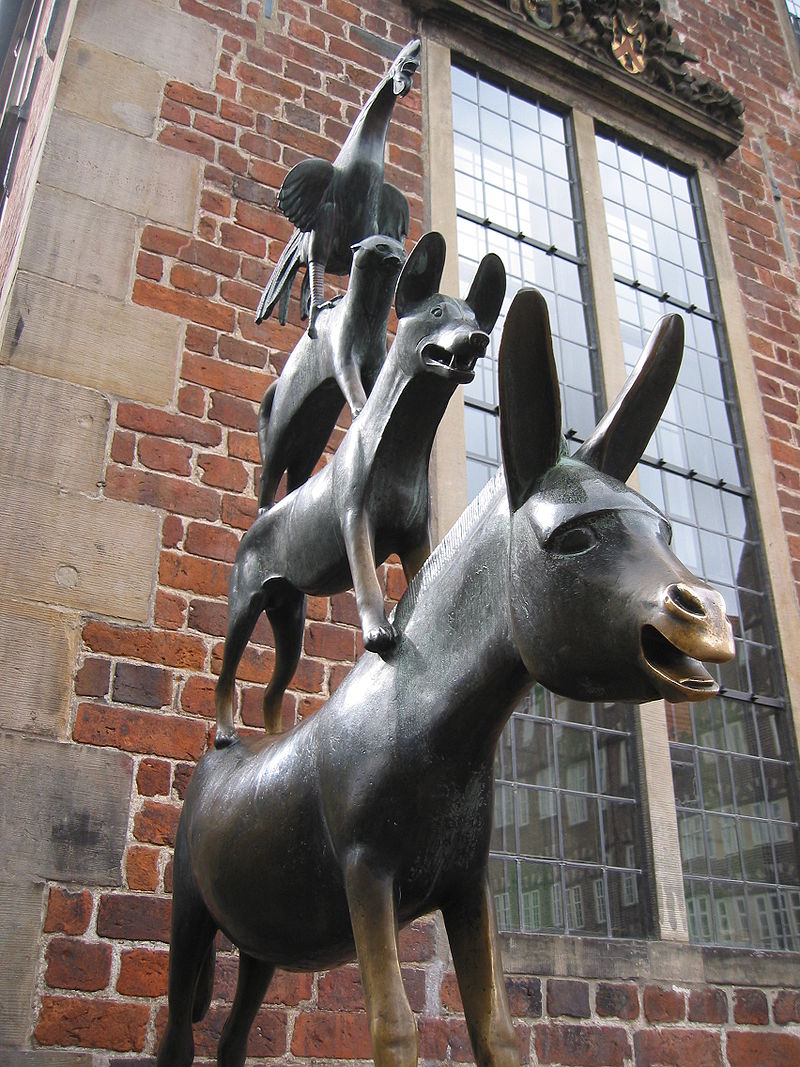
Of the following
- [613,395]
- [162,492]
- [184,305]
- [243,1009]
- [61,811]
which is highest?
[613,395]

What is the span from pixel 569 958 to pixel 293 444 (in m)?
2.20

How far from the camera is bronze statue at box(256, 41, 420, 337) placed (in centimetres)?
199

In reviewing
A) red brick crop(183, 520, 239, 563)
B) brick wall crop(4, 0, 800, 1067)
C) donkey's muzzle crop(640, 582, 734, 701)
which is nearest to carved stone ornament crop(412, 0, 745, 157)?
brick wall crop(4, 0, 800, 1067)

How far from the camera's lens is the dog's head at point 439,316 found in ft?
4.88

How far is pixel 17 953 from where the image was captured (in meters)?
2.49

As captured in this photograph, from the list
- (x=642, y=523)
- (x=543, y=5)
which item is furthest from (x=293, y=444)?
(x=543, y=5)

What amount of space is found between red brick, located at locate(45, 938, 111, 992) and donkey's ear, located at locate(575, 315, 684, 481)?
2.01 meters

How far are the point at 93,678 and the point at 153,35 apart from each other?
8.94 feet

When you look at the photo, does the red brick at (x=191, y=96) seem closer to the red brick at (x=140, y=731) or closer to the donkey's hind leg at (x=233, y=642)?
the red brick at (x=140, y=731)

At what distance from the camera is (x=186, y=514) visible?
129 inches

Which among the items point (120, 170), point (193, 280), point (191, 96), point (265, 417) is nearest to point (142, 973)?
point (265, 417)

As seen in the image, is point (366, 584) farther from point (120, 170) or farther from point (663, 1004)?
point (120, 170)

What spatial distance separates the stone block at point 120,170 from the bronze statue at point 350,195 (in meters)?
1.92

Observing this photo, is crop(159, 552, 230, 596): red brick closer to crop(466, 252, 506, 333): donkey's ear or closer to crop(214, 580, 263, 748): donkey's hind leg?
crop(214, 580, 263, 748): donkey's hind leg
